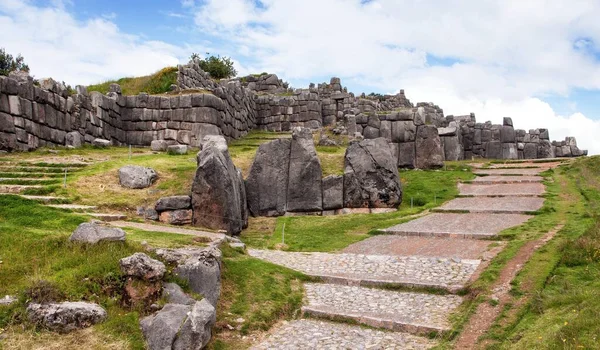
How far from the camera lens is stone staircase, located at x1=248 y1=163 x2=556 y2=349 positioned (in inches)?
386

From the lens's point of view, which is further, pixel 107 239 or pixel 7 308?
pixel 107 239

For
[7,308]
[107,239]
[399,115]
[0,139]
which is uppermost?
[399,115]

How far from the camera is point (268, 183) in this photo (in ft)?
70.4

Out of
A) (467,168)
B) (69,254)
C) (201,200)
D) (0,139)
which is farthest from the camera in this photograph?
(467,168)

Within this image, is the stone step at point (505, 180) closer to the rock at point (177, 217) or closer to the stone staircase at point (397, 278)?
the stone staircase at point (397, 278)

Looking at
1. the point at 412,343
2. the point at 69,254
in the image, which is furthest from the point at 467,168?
the point at 69,254

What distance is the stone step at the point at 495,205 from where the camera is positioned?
19.5 meters

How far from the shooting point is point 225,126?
31.6m

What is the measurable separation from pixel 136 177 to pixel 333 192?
25.3ft

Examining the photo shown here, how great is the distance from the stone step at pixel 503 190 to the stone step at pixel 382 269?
34.0 ft

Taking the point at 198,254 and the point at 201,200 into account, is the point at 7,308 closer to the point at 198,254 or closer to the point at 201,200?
the point at 198,254

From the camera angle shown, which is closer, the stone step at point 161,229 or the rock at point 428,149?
the stone step at point 161,229

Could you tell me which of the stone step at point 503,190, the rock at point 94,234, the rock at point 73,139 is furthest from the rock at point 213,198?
the stone step at point 503,190

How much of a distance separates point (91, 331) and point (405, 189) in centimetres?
1835
